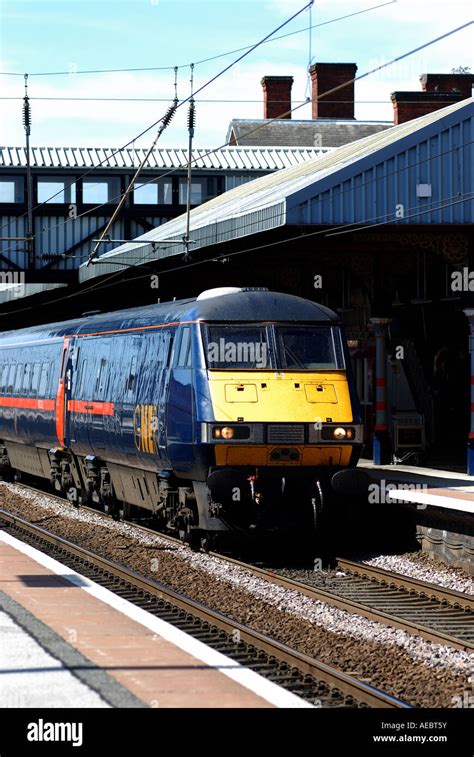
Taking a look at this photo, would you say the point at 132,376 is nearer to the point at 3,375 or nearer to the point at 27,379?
the point at 27,379

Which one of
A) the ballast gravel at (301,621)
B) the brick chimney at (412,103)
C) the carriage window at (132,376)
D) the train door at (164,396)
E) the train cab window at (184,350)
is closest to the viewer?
the ballast gravel at (301,621)

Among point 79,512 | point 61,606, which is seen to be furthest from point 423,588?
point 79,512

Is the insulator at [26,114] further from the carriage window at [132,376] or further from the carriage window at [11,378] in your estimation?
the carriage window at [132,376]

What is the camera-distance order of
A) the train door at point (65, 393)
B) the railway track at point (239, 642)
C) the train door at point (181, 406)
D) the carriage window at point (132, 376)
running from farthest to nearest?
the train door at point (65, 393) < the carriage window at point (132, 376) < the train door at point (181, 406) < the railway track at point (239, 642)

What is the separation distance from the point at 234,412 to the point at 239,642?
4232mm

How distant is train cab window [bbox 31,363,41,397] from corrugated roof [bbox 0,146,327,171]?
15.8m

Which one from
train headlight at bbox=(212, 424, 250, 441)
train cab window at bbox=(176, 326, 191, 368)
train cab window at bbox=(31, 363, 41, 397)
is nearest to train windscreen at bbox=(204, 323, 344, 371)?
train cab window at bbox=(176, 326, 191, 368)

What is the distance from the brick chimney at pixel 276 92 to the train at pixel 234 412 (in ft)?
112

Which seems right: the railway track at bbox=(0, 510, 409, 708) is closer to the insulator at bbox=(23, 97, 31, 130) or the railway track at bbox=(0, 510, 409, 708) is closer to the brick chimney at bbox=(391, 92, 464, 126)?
the insulator at bbox=(23, 97, 31, 130)

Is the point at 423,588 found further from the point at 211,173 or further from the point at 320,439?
the point at 211,173

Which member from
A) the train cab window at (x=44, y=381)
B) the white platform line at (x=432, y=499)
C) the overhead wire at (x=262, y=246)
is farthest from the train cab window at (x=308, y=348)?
the train cab window at (x=44, y=381)

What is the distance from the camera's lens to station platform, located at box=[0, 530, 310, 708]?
24.7 feet

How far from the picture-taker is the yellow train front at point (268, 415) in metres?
14.4

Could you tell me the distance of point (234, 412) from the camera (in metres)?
14.5
